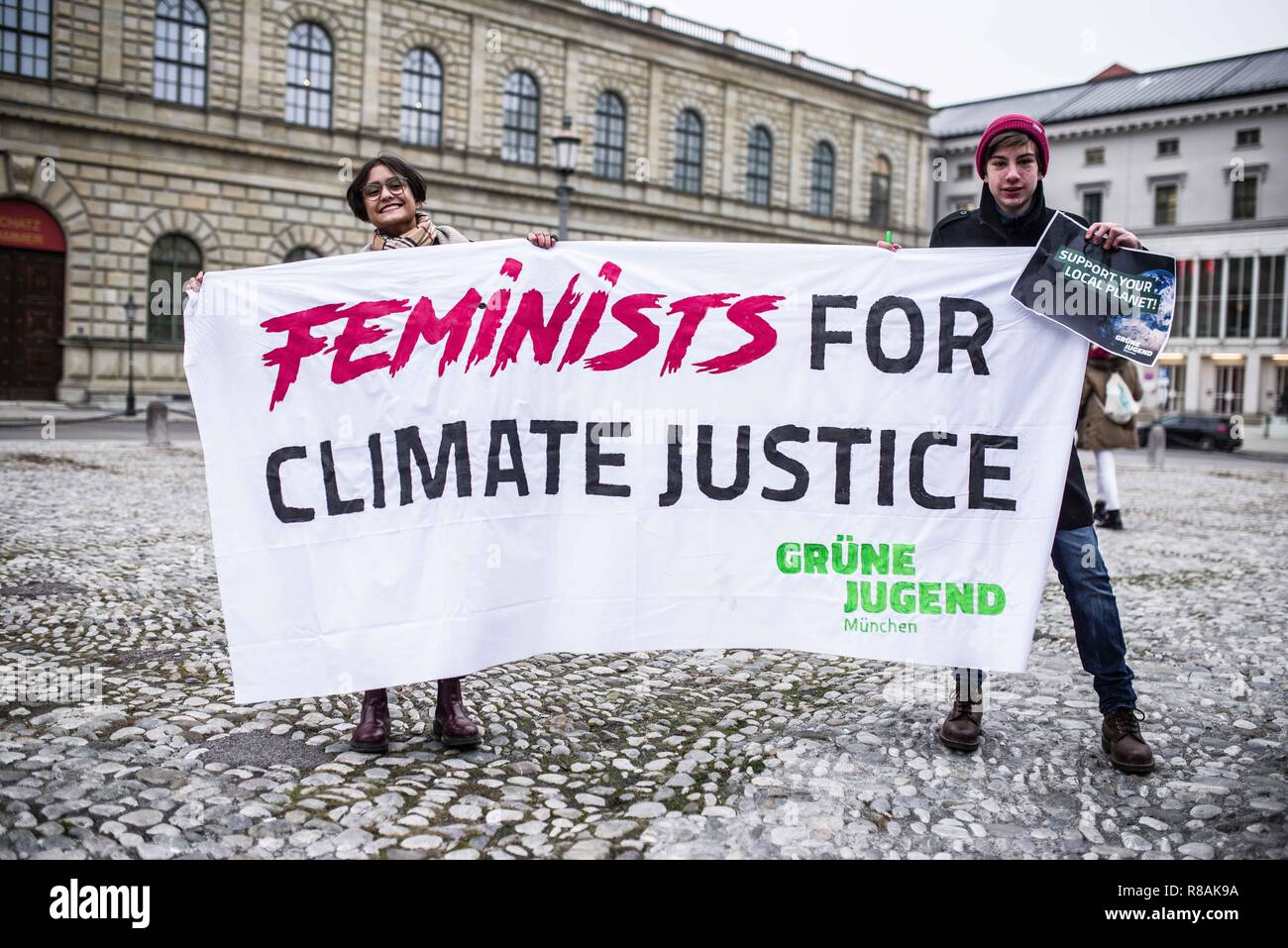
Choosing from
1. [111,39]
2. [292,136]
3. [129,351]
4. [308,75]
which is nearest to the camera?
[129,351]

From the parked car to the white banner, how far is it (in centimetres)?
3301

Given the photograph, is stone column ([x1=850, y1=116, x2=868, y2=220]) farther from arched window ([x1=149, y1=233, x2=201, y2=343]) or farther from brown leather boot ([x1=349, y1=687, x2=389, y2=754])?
brown leather boot ([x1=349, y1=687, x2=389, y2=754])

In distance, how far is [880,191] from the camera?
47875mm

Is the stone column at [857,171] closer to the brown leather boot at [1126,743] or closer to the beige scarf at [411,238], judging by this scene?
the beige scarf at [411,238]

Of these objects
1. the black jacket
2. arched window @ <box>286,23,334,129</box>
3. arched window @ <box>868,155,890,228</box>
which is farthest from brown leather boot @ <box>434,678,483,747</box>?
arched window @ <box>868,155,890,228</box>

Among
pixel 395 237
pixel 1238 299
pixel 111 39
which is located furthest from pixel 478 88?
pixel 1238 299

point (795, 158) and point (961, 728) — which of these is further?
point (795, 158)

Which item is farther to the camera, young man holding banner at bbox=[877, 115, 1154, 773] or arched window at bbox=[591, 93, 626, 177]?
arched window at bbox=[591, 93, 626, 177]

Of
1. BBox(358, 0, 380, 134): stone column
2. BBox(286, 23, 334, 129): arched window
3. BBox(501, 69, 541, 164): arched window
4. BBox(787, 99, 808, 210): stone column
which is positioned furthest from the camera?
BBox(787, 99, 808, 210): stone column

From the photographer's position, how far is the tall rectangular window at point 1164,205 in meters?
51.5

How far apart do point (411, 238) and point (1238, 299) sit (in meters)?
54.1

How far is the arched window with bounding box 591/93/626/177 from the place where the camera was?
126 ft

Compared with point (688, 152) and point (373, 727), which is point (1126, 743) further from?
point (688, 152)

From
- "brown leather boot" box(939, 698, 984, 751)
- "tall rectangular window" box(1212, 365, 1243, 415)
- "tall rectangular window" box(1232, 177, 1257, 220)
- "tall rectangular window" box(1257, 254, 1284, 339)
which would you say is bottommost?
"brown leather boot" box(939, 698, 984, 751)
